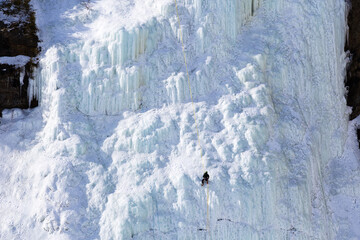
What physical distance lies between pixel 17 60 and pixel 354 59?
12.1 m

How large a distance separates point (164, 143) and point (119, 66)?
3.12 metres

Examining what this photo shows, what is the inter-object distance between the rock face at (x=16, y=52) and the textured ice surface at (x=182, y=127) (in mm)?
463

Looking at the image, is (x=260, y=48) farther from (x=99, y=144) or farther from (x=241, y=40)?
(x=99, y=144)

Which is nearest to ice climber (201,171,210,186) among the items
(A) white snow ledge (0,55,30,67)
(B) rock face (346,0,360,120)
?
(B) rock face (346,0,360,120)

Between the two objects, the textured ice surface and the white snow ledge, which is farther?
the white snow ledge

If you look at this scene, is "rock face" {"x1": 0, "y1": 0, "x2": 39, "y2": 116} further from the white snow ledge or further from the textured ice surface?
the textured ice surface

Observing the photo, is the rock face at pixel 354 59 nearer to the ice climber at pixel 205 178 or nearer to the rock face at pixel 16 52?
the ice climber at pixel 205 178

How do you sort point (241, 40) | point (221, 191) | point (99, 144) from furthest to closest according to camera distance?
1. point (241, 40)
2. point (99, 144)
3. point (221, 191)

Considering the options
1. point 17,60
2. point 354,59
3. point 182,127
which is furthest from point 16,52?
point 354,59

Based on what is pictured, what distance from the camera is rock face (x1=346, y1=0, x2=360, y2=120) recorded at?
1788 cm

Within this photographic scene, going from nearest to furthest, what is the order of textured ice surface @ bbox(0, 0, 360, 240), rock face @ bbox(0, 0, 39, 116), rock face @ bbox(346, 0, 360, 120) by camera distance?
textured ice surface @ bbox(0, 0, 360, 240)
rock face @ bbox(0, 0, 39, 116)
rock face @ bbox(346, 0, 360, 120)

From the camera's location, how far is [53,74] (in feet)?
55.5

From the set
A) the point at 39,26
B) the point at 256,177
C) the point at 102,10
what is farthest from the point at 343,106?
the point at 39,26

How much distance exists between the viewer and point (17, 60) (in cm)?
1730
